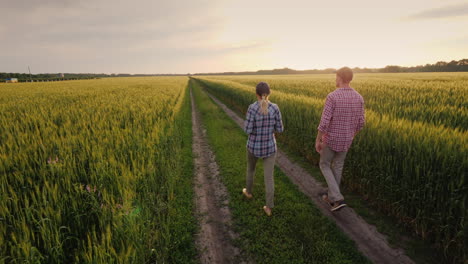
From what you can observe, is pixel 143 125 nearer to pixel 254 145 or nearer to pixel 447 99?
pixel 254 145

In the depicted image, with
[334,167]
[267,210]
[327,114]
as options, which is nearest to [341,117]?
[327,114]

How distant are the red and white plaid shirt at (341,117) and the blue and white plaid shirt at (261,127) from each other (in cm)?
94

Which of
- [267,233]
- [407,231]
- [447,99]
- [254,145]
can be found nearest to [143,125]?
[254,145]

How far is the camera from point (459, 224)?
294 cm

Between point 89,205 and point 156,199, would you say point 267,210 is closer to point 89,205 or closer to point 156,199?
point 156,199

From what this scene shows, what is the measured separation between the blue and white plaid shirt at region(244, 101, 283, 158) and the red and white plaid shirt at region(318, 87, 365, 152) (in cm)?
94

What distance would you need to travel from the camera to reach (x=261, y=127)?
3760 mm

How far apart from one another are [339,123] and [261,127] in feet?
4.84

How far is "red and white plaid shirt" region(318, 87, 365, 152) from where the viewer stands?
3.74 metres

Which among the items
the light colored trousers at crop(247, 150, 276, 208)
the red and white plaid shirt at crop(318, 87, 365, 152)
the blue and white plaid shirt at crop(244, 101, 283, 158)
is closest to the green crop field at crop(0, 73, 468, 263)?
the light colored trousers at crop(247, 150, 276, 208)

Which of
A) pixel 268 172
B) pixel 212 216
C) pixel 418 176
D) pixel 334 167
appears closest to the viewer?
pixel 418 176

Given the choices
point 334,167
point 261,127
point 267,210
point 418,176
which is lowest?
point 267,210

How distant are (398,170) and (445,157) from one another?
34.1 inches

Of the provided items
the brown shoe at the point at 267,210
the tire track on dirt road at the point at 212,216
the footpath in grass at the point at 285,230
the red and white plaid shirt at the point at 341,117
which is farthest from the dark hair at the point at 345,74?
the tire track on dirt road at the point at 212,216
